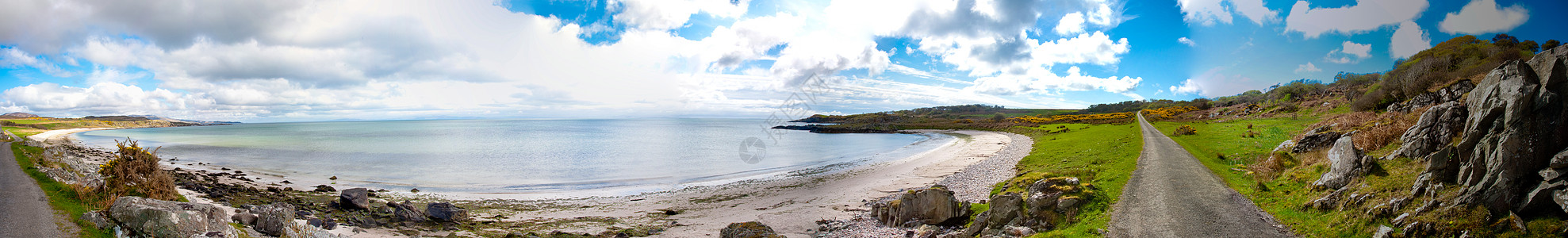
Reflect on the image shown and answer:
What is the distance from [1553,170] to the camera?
668 cm

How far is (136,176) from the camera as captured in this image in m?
12.3

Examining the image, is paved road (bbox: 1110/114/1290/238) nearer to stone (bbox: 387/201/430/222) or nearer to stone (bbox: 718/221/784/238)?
stone (bbox: 718/221/784/238)

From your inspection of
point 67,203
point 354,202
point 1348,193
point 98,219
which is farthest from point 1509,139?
point 354,202

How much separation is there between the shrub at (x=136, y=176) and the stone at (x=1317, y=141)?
99.2ft

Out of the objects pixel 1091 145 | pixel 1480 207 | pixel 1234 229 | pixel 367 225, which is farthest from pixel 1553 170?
pixel 1091 145

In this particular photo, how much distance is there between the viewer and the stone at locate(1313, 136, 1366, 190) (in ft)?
31.5

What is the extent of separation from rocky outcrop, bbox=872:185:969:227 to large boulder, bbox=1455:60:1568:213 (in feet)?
24.7

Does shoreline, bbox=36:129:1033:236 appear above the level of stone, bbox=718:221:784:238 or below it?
below

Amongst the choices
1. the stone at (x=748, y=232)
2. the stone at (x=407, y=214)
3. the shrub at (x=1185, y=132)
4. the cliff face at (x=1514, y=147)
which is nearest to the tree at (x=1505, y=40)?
the shrub at (x=1185, y=132)

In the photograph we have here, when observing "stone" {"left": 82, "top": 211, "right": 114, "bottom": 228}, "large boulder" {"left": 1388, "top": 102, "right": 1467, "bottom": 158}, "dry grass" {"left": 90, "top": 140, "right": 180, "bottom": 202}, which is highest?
"large boulder" {"left": 1388, "top": 102, "right": 1467, "bottom": 158}

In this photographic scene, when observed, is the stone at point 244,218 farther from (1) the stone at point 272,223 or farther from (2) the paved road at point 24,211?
(2) the paved road at point 24,211

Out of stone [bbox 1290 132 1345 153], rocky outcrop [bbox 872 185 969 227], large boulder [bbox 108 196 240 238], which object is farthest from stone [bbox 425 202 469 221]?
stone [bbox 1290 132 1345 153]

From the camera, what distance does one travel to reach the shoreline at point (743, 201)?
15.1 meters

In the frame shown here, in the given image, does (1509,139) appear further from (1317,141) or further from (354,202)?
(354,202)
